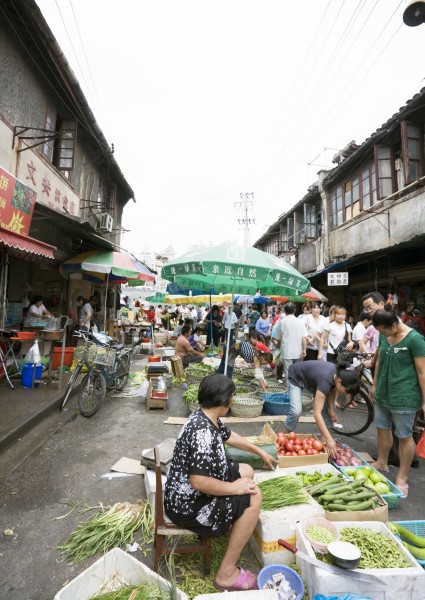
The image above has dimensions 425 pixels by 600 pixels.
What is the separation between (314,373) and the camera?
428 centimetres

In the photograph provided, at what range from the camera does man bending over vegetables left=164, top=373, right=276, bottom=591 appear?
2326mm

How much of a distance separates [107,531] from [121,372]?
204 inches

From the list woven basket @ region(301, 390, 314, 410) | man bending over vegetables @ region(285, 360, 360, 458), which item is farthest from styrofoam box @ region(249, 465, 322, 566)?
woven basket @ region(301, 390, 314, 410)

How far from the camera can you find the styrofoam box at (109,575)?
2.05 m

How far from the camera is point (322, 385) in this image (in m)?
4.05

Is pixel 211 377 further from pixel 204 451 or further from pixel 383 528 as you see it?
pixel 383 528

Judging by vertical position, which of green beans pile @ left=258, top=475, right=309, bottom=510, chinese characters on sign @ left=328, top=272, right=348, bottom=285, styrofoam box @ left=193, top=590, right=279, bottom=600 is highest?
chinese characters on sign @ left=328, top=272, right=348, bottom=285

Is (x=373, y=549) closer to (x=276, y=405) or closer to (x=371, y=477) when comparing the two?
(x=371, y=477)

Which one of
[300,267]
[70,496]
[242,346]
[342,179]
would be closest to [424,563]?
[70,496]

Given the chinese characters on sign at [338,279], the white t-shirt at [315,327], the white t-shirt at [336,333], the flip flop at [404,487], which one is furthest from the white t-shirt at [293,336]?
the chinese characters on sign at [338,279]

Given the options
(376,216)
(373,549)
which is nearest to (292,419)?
(373,549)

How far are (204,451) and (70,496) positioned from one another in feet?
7.12

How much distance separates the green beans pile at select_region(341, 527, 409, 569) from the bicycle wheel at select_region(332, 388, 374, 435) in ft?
10.1

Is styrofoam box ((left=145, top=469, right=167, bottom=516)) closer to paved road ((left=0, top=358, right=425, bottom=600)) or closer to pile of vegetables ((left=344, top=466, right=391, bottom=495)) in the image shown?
paved road ((left=0, top=358, right=425, bottom=600))
